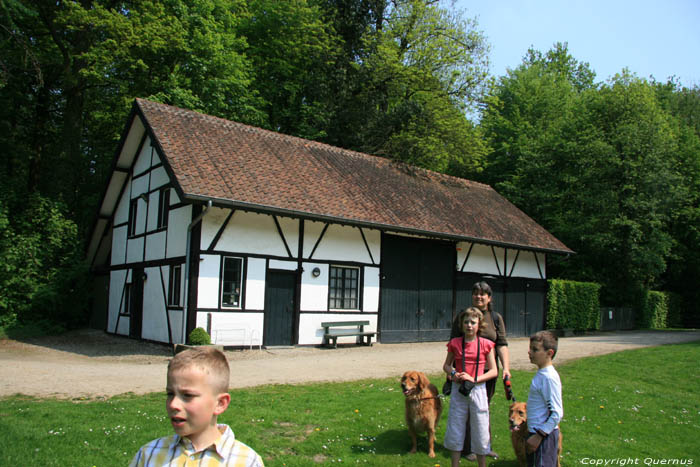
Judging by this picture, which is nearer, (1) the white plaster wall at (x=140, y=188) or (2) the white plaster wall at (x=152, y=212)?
(2) the white plaster wall at (x=152, y=212)

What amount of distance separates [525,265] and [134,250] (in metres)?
14.8

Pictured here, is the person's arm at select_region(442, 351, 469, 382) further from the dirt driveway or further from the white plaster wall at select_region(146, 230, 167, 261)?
the white plaster wall at select_region(146, 230, 167, 261)

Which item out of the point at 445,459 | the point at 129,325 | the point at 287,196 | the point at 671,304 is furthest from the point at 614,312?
the point at 445,459

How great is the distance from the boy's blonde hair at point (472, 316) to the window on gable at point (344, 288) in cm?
1061

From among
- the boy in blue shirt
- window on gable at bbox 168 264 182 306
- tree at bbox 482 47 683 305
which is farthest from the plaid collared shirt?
tree at bbox 482 47 683 305

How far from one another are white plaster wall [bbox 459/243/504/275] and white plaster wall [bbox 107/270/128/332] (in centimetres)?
1160

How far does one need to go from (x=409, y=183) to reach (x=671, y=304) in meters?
A: 21.6

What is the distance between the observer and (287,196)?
14.7m

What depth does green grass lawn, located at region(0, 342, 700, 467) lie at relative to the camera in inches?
205

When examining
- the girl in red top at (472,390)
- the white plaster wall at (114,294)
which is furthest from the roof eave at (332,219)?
the girl in red top at (472,390)

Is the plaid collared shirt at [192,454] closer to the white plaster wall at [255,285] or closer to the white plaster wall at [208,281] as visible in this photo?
the white plaster wall at [208,281]

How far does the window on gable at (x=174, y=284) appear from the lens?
14.4 m

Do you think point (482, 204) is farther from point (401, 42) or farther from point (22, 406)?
point (22, 406)

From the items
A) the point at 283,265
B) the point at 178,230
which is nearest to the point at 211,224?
the point at 178,230
